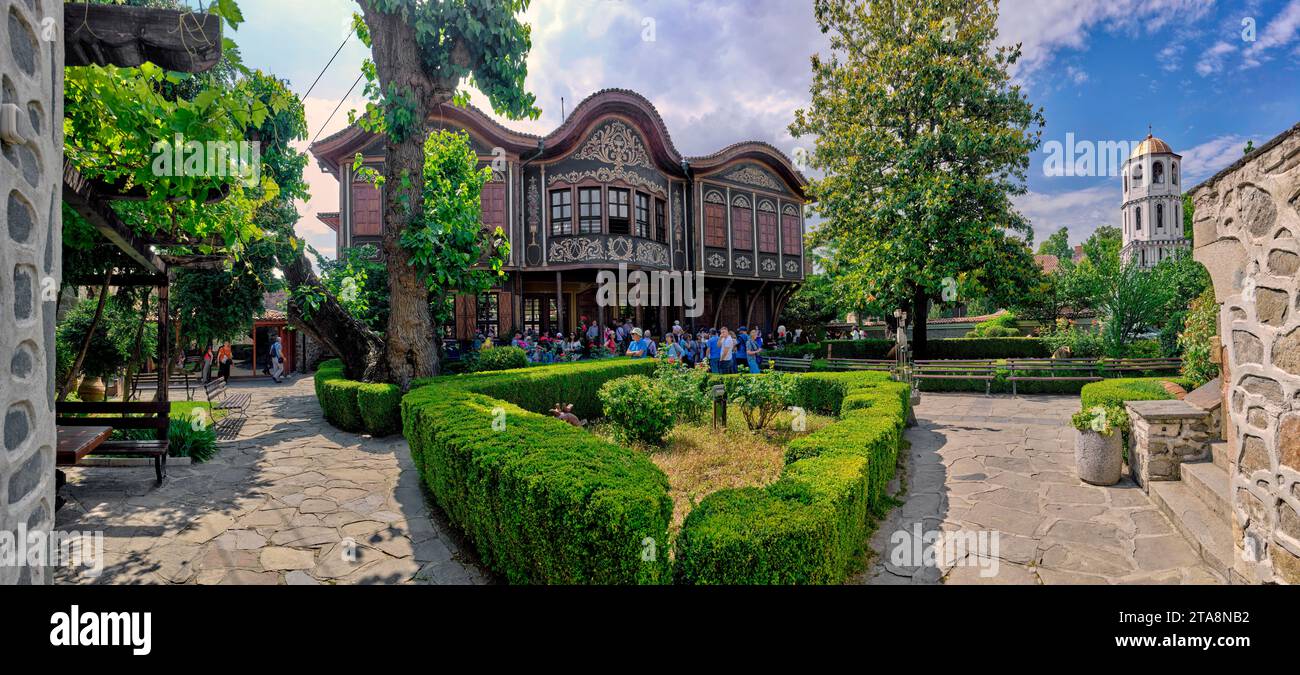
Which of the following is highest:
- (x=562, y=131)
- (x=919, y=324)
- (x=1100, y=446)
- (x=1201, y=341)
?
(x=562, y=131)

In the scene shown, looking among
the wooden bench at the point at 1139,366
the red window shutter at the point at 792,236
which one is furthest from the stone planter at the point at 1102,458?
the red window shutter at the point at 792,236

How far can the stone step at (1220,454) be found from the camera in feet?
15.7

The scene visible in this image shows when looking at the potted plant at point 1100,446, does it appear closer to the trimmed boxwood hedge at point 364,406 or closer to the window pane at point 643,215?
the trimmed boxwood hedge at point 364,406

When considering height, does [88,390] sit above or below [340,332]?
below

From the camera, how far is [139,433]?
7258mm

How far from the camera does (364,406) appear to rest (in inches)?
347

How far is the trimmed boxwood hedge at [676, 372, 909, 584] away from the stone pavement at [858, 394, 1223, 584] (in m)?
0.55

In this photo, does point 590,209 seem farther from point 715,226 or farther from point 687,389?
point 687,389

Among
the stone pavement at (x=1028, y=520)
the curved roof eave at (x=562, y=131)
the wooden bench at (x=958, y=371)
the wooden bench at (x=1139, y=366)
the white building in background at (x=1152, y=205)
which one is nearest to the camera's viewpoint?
the stone pavement at (x=1028, y=520)

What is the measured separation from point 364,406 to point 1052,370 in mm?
15902

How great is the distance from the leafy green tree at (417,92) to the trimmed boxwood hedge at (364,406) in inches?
21.1

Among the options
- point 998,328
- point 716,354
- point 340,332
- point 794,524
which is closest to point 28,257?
point 794,524

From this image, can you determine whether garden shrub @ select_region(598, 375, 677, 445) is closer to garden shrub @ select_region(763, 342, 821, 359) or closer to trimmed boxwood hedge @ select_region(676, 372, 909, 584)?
trimmed boxwood hedge @ select_region(676, 372, 909, 584)

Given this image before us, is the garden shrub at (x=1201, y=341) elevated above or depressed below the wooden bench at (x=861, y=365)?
above
